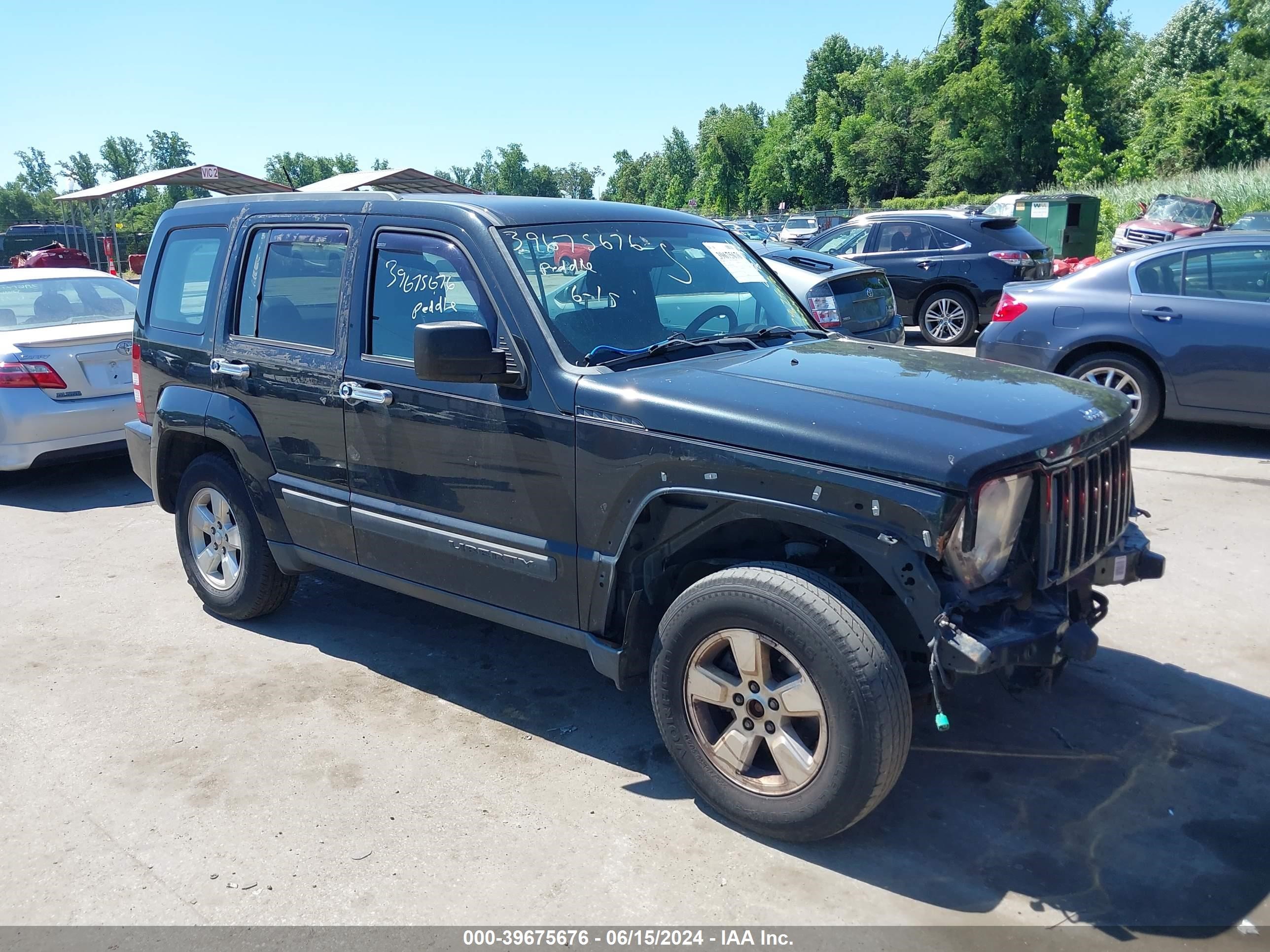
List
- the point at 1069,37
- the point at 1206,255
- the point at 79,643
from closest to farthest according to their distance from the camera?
the point at 79,643
the point at 1206,255
the point at 1069,37

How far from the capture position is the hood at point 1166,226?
2289cm

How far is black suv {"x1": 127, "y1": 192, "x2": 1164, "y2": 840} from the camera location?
3.03 meters

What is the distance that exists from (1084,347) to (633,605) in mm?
5781

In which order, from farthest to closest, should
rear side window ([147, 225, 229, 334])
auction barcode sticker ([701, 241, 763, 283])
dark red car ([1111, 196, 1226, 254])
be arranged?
dark red car ([1111, 196, 1226, 254]), rear side window ([147, 225, 229, 334]), auction barcode sticker ([701, 241, 763, 283])

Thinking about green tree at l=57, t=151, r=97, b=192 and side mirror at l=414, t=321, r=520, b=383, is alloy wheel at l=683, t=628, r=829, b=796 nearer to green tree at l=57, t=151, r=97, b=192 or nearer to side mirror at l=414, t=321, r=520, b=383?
side mirror at l=414, t=321, r=520, b=383

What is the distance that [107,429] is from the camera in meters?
7.97

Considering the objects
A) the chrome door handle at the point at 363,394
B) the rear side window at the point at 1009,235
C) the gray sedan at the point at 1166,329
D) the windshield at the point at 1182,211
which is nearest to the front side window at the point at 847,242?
the rear side window at the point at 1009,235

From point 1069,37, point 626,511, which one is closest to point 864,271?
point 626,511

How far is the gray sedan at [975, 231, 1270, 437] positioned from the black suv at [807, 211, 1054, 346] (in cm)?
463

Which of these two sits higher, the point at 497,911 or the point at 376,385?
the point at 376,385

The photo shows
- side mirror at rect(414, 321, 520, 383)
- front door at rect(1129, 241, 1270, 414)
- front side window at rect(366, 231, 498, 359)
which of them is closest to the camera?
side mirror at rect(414, 321, 520, 383)

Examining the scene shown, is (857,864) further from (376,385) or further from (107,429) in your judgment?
(107,429)

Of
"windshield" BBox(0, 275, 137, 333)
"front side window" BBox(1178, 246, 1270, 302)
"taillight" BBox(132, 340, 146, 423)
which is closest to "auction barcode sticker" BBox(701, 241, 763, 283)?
"taillight" BBox(132, 340, 146, 423)

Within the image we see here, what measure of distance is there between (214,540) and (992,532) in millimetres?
3904
